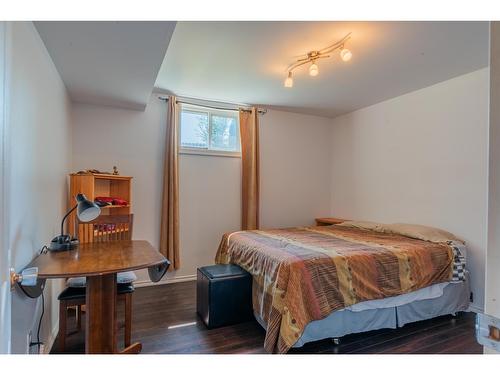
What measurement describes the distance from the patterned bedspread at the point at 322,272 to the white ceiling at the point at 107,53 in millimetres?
1838

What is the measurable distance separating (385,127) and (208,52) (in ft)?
8.76

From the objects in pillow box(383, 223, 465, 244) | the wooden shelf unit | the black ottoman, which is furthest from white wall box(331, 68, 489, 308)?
the wooden shelf unit

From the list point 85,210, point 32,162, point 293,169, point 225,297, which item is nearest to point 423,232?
point 293,169

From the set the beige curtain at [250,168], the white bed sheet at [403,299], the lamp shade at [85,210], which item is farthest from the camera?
the beige curtain at [250,168]

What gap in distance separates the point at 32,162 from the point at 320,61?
252 centimetres

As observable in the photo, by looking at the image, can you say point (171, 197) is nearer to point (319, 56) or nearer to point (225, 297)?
point (225, 297)

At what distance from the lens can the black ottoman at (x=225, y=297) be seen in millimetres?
2500

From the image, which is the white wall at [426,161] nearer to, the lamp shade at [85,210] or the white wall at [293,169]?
the white wall at [293,169]

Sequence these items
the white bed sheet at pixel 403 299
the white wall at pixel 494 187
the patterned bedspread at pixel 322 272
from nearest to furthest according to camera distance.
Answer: the white wall at pixel 494 187 < the patterned bedspread at pixel 322 272 < the white bed sheet at pixel 403 299

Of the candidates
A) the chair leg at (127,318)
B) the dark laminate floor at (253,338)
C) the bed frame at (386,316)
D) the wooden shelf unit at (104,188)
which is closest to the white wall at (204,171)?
the wooden shelf unit at (104,188)

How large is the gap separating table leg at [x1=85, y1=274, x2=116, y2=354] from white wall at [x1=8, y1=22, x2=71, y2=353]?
30 centimetres
